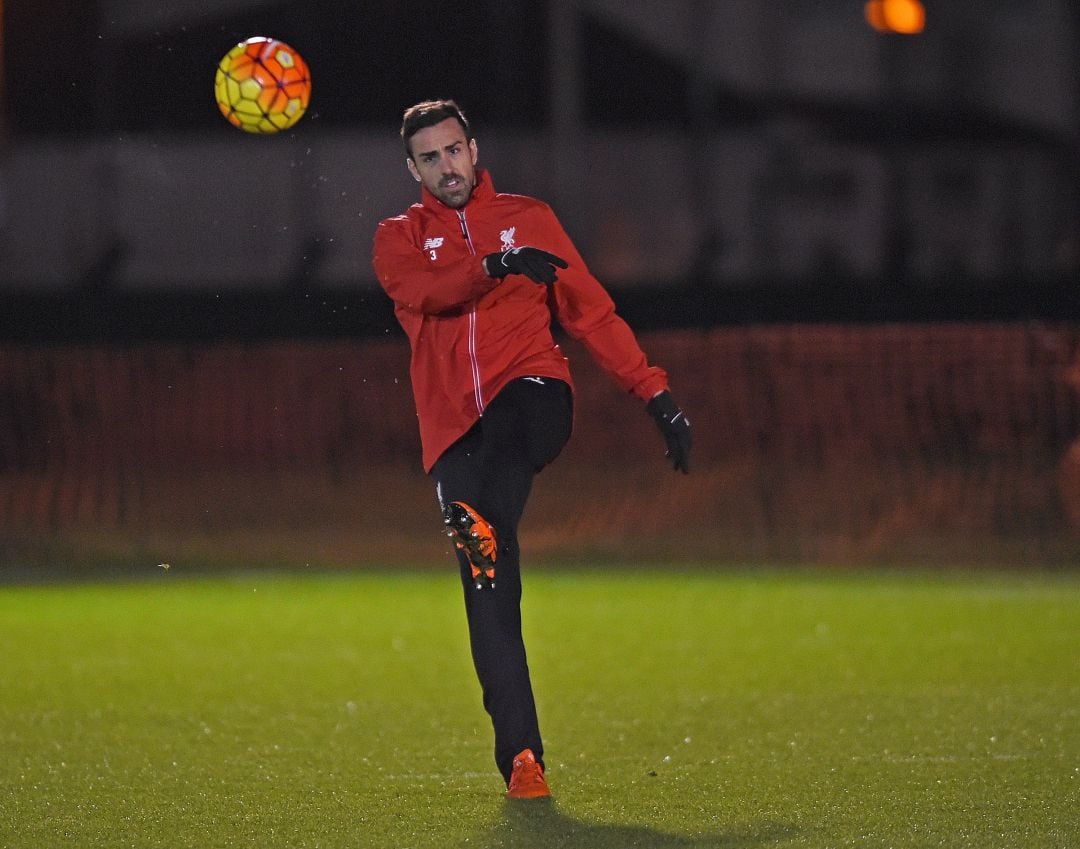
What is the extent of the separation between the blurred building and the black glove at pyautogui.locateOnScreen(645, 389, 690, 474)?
15.8 m

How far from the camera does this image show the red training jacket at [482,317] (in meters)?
5.84

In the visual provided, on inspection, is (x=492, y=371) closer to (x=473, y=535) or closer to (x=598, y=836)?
(x=473, y=535)

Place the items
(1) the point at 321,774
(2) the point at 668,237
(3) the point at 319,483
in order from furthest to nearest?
1. (2) the point at 668,237
2. (3) the point at 319,483
3. (1) the point at 321,774

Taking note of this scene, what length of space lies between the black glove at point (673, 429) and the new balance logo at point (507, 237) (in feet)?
2.01

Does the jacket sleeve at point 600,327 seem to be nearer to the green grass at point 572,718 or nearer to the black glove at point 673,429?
the black glove at point 673,429

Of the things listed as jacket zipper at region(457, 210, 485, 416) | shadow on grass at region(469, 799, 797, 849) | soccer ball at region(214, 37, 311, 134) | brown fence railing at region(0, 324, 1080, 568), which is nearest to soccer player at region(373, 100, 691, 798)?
jacket zipper at region(457, 210, 485, 416)

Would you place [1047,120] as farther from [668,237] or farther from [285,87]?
[285,87]

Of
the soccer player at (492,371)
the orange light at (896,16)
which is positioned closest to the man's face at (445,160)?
the soccer player at (492,371)

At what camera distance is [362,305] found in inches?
858

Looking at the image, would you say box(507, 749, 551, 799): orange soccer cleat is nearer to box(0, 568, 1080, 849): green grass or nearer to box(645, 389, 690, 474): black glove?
box(0, 568, 1080, 849): green grass

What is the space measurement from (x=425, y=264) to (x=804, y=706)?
8.97 feet

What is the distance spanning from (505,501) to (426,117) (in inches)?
43.8

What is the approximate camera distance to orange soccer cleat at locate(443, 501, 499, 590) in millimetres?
5532

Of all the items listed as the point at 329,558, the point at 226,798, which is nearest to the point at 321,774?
the point at 226,798
